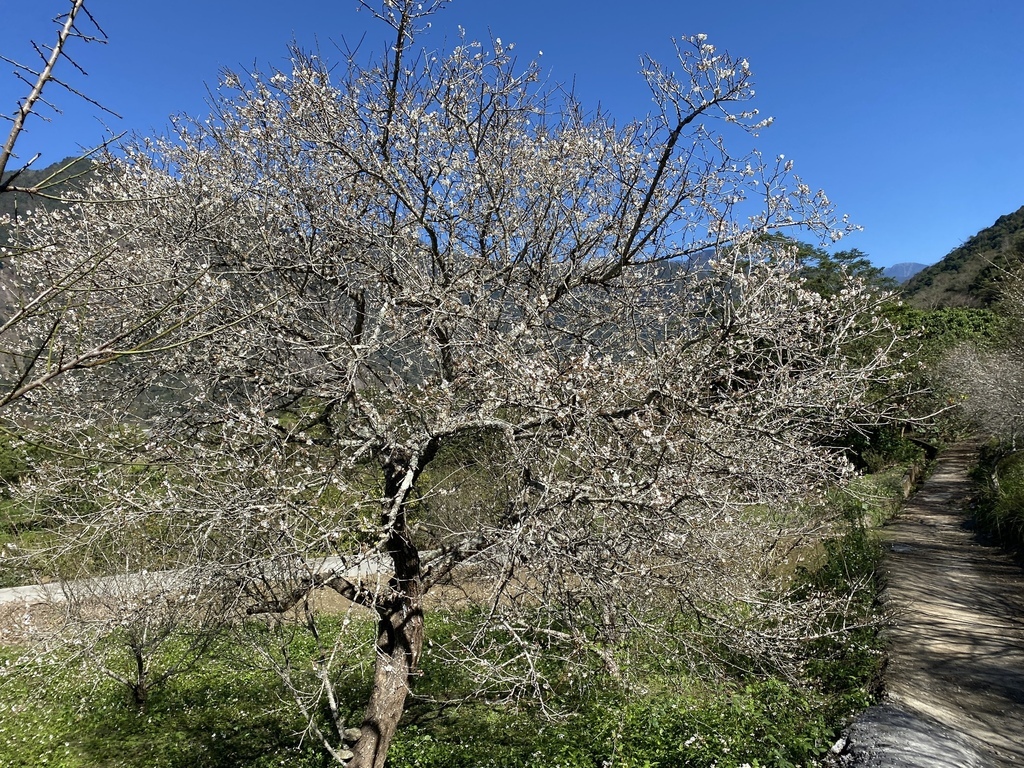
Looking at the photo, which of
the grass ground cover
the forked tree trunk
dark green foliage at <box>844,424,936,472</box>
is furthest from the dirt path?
dark green foliage at <box>844,424,936,472</box>

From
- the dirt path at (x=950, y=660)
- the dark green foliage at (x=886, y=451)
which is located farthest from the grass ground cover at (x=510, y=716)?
the dark green foliage at (x=886, y=451)

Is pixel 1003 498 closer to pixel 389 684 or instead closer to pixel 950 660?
pixel 950 660

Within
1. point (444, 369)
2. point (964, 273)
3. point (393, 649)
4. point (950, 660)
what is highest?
point (964, 273)

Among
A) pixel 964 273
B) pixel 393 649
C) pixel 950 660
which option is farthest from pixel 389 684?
pixel 964 273

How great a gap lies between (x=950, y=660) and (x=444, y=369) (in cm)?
608

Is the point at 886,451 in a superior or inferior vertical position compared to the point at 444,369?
inferior

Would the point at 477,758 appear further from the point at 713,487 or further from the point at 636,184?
the point at 636,184

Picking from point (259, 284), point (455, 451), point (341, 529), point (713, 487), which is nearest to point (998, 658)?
point (713, 487)

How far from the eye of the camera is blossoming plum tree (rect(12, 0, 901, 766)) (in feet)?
11.0

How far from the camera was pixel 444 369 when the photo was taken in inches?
166

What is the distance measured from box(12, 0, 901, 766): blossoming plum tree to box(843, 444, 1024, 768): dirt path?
1637 mm

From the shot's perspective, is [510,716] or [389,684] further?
[510,716]

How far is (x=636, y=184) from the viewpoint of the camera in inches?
183

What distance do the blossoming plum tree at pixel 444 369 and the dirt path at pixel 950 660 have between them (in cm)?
164
